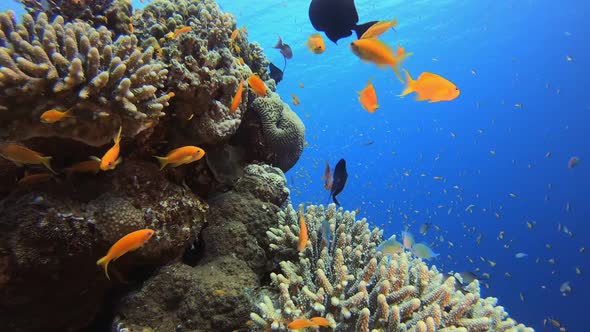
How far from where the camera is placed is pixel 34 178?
2.76 meters

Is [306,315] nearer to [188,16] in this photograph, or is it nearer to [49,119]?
[49,119]

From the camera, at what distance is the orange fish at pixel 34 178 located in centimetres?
274

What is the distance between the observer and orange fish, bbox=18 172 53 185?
2740 mm

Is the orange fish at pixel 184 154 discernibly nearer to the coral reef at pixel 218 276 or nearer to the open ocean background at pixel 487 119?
the coral reef at pixel 218 276

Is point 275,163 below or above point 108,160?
above

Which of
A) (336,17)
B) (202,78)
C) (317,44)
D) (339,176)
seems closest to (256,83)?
(202,78)

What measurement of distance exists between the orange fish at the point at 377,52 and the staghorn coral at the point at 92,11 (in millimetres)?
3140

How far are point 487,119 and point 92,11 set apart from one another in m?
84.6

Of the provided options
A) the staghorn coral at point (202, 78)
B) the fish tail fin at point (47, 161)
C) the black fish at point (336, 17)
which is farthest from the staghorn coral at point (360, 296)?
the black fish at point (336, 17)

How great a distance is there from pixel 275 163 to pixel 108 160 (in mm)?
2942

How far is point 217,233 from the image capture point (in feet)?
12.0

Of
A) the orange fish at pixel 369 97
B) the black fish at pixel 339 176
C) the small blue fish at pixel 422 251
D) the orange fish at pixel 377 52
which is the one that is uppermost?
the orange fish at pixel 369 97

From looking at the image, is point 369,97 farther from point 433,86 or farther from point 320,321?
point 320,321

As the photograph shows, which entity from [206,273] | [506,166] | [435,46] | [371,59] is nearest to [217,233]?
[206,273]
